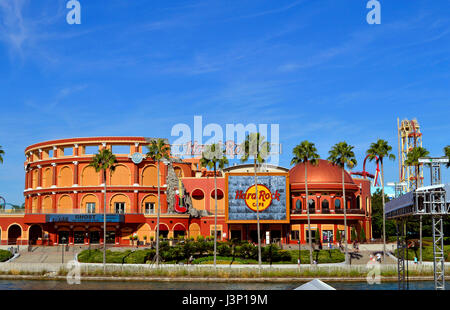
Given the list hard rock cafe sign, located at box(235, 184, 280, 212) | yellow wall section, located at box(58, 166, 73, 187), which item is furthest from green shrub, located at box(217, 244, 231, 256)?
yellow wall section, located at box(58, 166, 73, 187)

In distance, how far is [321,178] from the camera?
92312 mm

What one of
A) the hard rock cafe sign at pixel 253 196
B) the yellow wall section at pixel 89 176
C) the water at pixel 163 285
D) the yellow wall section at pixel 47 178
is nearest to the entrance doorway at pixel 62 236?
the yellow wall section at pixel 89 176

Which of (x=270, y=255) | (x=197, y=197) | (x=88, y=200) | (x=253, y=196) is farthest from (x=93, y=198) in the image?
(x=270, y=255)

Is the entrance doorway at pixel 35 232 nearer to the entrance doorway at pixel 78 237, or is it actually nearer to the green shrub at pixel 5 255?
the entrance doorway at pixel 78 237

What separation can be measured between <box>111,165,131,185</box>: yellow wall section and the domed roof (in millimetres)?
31462

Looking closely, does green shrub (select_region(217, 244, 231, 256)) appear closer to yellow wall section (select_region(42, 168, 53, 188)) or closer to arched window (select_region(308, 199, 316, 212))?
arched window (select_region(308, 199, 316, 212))

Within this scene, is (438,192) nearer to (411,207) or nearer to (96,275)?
(411,207)

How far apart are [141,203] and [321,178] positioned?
1368 inches

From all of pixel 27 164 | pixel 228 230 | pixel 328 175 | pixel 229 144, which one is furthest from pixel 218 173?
pixel 27 164

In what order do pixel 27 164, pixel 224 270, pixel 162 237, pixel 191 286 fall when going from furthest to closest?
pixel 27 164 < pixel 162 237 < pixel 224 270 < pixel 191 286

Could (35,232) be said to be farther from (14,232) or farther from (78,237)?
(78,237)

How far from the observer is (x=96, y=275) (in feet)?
200

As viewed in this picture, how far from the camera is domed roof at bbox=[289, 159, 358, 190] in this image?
91562 mm
